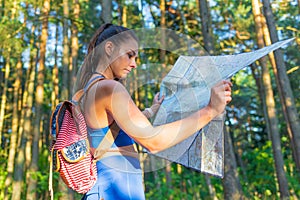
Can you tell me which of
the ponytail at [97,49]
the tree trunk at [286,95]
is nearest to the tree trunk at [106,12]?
the tree trunk at [286,95]

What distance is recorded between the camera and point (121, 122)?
1222 mm

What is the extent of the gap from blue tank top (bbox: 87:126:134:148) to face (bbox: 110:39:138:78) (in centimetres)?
21

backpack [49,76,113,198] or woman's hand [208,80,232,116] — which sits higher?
woman's hand [208,80,232,116]

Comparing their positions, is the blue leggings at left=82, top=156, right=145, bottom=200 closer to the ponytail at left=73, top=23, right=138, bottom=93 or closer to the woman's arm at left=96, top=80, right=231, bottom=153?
the woman's arm at left=96, top=80, right=231, bottom=153

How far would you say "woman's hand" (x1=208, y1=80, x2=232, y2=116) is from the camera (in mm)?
1319

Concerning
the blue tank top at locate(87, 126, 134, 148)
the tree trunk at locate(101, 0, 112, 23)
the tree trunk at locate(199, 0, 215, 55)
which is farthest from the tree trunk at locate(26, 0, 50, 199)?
the blue tank top at locate(87, 126, 134, 148)

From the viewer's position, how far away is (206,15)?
7.09 metres

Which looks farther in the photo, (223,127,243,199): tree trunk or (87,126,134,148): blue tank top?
(223,127,243,199): tree trunk

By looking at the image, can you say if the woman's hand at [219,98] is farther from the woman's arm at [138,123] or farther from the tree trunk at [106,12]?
the tree trunk at [106,12]

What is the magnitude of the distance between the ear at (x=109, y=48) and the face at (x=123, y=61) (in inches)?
0.8

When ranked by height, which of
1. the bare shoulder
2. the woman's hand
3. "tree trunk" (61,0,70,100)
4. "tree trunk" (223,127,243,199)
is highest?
"tree trunk" (61,0,70,100)

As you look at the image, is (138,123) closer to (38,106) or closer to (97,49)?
(97,49)

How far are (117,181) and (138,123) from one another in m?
0.21

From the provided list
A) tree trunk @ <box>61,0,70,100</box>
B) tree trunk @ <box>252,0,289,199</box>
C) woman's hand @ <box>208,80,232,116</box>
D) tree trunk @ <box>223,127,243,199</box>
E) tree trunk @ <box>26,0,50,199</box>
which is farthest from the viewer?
tree trunk @ <box>26,0,50,199</box>
